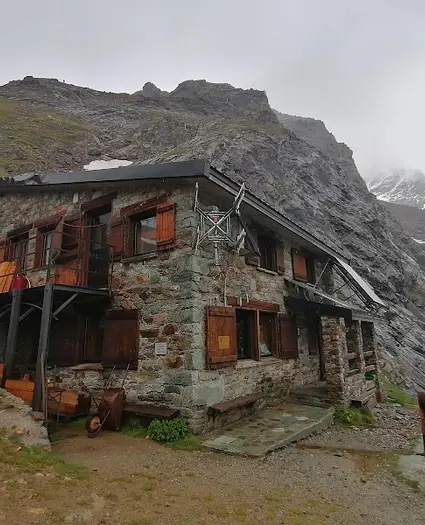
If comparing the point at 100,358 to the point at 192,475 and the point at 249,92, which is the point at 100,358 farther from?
the point at 249,92

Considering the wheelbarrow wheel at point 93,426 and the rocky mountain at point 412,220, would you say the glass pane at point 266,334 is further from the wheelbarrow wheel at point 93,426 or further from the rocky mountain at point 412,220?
the rocky mountain at point 412,220

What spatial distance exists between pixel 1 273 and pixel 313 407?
33.6 feet

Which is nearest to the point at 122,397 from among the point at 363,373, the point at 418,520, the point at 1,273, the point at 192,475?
the point at 192,475

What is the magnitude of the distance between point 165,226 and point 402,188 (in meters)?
150

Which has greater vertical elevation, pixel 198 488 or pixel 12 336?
pixel 12 336

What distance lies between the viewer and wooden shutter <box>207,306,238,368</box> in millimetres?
7652

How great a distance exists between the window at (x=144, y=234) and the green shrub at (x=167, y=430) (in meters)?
3.87

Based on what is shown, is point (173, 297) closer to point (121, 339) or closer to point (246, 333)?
point (121, 339)

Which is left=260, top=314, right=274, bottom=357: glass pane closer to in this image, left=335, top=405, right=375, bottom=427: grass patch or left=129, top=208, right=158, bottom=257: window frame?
left=335, top=405, right=375, bottom=427: grass patch

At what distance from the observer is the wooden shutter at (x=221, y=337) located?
25.1 ft

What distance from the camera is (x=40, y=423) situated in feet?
21.2

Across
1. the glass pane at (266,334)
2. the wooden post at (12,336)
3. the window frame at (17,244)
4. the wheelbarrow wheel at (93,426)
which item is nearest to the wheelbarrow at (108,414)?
the wheelbarrow wheel at (93,426)

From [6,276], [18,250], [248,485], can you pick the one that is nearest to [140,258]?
[248,485]

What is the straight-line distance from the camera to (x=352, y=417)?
9.48m
